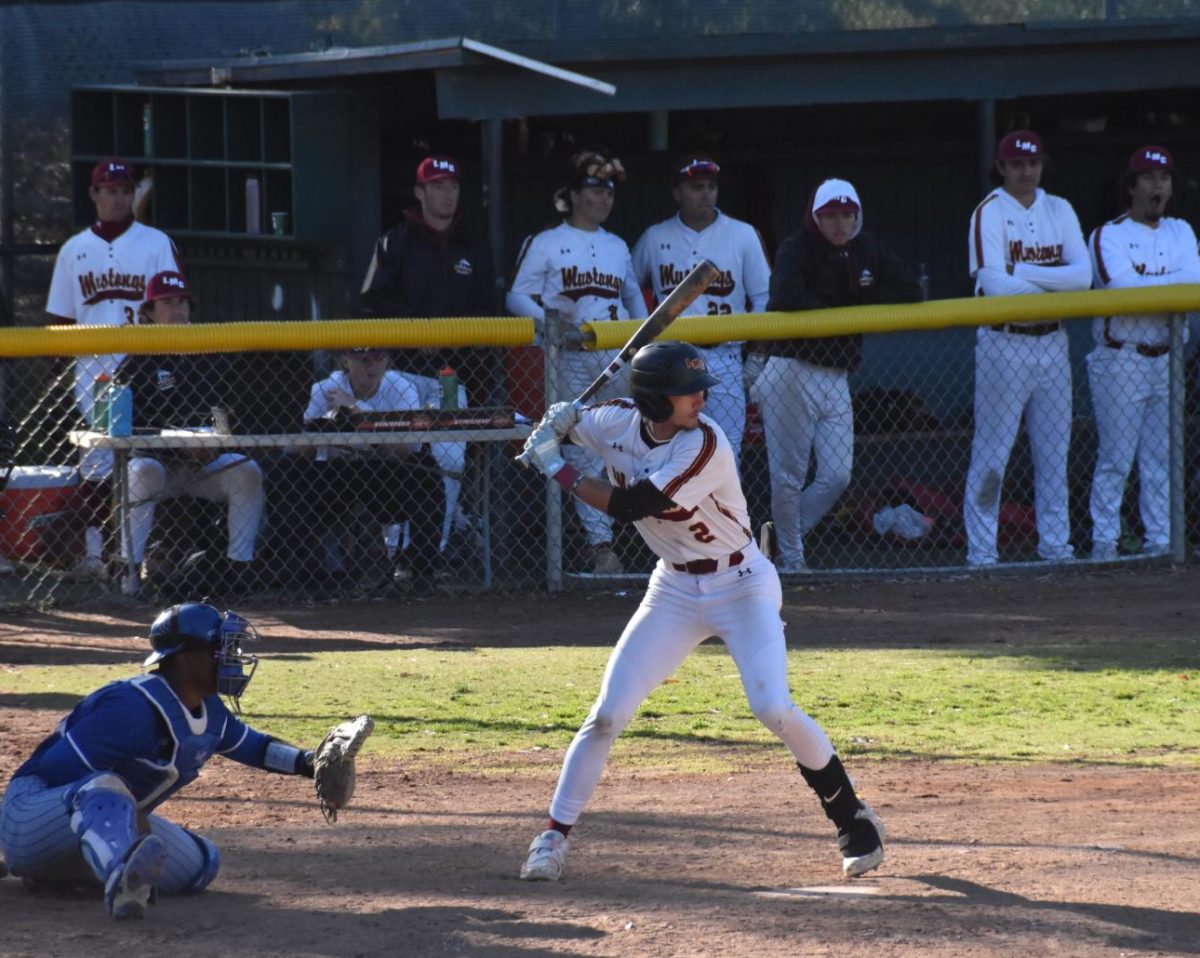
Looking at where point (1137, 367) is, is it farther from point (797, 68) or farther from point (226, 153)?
point (226, 153)

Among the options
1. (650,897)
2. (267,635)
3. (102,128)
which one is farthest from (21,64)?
(650,897)

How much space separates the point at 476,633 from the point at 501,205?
10.4ft

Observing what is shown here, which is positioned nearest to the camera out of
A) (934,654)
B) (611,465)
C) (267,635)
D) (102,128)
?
(611,465)

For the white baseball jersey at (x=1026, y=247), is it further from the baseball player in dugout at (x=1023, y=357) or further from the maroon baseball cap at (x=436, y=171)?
the maroon baseball cap at (x=436, y=171)

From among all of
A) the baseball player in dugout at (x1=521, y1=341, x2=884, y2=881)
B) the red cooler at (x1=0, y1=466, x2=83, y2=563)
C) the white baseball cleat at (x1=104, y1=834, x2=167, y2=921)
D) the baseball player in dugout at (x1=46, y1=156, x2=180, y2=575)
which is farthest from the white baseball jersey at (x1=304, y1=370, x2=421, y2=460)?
the white baseball cleat at (x1=104, y1=834, x2=167, y2=921)

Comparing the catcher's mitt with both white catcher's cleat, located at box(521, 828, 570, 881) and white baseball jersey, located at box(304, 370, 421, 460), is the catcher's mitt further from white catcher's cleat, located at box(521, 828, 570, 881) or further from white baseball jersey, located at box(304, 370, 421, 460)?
white baseball jersey, located at box(304, 370, 421, 460)

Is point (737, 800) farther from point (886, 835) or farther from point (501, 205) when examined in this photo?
point (501, 205)

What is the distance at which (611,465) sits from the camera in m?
5.54

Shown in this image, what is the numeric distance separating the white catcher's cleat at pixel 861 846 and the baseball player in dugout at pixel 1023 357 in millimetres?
4998

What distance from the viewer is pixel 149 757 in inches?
197

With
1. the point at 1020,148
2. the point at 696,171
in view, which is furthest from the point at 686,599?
the point at 1020,148

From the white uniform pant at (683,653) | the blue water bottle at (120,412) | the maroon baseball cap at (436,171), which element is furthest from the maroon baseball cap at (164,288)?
the white uniform pant at (683,653)

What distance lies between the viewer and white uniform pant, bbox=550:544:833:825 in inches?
206

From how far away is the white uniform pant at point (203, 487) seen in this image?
31.5 ft
